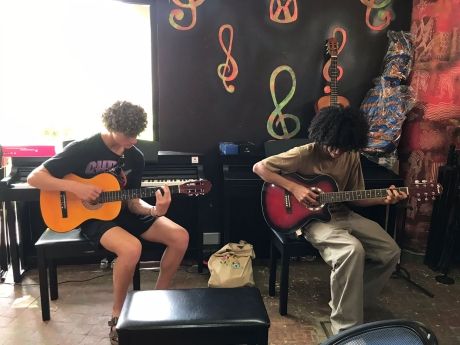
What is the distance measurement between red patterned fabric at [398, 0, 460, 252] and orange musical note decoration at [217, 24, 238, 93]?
55.7 inches

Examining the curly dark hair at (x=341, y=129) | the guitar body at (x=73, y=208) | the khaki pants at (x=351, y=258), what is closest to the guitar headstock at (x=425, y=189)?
the khaki pants at (x=351, y=258)

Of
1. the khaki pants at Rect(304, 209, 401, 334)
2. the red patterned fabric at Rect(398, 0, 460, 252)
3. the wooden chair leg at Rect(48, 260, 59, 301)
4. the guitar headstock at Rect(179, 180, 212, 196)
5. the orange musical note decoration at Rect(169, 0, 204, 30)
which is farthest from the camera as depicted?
the orange musical note decoration at Rect(169, 0, 204, 30)

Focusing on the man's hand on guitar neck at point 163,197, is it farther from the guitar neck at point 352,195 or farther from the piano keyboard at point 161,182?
the guitar neck at point 352,195

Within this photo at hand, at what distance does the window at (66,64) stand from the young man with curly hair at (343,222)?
1.28 meters

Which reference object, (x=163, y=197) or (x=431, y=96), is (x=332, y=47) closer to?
(x=431, y=96)

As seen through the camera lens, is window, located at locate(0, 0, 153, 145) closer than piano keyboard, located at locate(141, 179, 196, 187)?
No

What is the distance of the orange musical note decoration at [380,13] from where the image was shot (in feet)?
9.99

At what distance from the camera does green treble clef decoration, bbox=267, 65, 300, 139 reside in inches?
122

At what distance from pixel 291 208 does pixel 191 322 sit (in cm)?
102

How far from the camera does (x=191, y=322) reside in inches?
59.5

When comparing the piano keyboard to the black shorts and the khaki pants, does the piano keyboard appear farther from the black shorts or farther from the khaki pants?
the khaki pants

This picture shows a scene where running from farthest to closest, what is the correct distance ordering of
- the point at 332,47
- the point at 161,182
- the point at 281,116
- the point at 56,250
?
the point at 281,116
the point at 332,47
the point at 161,182
the point at 56,250

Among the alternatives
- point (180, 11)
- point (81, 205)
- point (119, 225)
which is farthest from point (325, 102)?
point (81, 205)

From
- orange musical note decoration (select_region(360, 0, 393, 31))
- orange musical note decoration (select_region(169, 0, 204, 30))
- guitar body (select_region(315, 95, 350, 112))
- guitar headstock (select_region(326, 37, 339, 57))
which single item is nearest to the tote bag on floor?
guitar body (select_region(315, 95, 350, 112))
